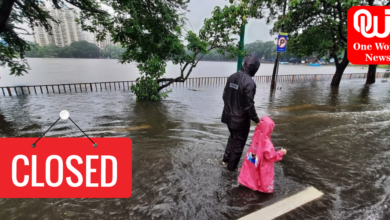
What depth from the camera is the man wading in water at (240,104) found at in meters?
2.49

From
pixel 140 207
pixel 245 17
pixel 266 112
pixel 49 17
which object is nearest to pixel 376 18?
pixel 245 17

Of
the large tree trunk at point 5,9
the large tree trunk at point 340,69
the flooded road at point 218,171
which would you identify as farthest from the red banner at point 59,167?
the large tree trunk at point 340,69

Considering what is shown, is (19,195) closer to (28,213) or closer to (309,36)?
(28,213)

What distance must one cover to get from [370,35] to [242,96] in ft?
27.2

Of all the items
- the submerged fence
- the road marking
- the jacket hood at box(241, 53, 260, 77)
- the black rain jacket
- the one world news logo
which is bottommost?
the road marking

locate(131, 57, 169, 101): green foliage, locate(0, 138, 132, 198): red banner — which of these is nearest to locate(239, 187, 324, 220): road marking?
locate(0, 138, 132, 198): red banner

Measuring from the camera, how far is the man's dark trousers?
2775 millimetres

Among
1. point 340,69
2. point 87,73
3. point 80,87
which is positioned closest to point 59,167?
point 80,87

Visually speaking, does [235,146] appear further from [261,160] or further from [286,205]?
[286,205]

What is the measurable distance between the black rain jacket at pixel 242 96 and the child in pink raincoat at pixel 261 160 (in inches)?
8.6

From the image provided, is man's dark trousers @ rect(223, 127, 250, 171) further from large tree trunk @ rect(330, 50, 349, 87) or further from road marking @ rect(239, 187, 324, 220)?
large tree trunk @ rect(330, 50, 349, 87)

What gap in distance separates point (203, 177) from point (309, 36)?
14.1m

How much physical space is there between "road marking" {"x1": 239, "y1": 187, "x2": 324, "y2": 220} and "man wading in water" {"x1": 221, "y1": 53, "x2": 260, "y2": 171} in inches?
33.4

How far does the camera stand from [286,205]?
7.46ft
